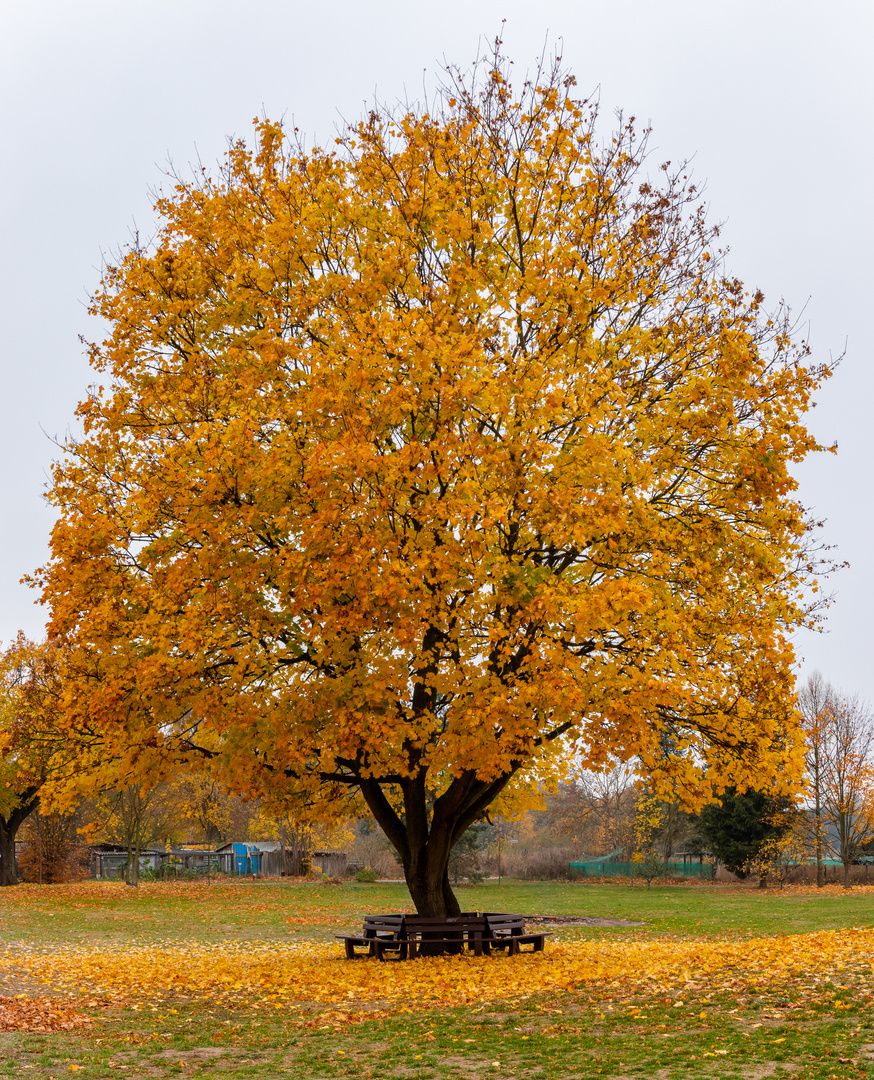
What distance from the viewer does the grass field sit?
22.5ft

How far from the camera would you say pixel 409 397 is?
11203 mm

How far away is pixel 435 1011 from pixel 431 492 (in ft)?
20.0

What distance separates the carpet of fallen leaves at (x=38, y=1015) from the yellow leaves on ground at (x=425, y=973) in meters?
0.78

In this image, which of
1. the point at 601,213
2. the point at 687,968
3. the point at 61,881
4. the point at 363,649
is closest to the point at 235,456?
the point at 363,649

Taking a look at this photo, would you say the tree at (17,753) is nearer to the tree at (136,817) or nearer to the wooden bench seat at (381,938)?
the tree at (136,817)

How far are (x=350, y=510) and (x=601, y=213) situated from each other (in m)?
6.16

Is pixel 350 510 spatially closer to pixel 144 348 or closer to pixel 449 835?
pixel 144 348

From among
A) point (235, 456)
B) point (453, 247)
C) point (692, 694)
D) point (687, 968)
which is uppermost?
point (453, 247)

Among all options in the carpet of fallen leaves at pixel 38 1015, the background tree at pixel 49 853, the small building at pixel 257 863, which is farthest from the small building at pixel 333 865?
the carpet of fallen leaves at pixel 38 1015

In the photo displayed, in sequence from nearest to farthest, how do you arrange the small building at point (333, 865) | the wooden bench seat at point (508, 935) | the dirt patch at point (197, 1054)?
the dirt patch at point (197, 1054) < the wooden bench seat at point (508, 935) < the small building at point (333, 865)

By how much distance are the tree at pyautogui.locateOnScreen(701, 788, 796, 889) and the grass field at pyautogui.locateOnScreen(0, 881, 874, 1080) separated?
24.9 metres

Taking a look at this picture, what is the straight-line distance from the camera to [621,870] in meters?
50.0

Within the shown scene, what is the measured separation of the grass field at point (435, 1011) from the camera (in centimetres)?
684

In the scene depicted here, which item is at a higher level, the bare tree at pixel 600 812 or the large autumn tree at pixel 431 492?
the large autumn tree at pixel 431 492
